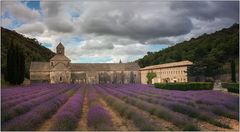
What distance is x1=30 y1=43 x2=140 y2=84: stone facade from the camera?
7306 centimetres

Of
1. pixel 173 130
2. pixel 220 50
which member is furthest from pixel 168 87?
pixel 220 50

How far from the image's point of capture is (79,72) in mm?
79188

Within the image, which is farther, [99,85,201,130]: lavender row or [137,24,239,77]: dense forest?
[137,24,239,77]: dense forest

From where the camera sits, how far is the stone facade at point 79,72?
73.1 metres

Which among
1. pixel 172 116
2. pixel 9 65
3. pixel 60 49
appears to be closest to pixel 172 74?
pixel 60 49

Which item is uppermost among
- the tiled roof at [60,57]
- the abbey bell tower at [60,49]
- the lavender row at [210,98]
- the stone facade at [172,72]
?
the abbey bell tower at [60,49]

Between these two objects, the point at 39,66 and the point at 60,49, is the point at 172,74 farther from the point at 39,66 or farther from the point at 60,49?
the point at 39,66

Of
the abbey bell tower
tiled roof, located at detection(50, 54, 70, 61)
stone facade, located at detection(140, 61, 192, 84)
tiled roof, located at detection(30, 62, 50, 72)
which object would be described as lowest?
stone facade, located at detection(140, 61, 192, 84)

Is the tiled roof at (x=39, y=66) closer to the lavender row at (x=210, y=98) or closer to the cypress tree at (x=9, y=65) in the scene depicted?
the cypress tree at (x=9, y=65)

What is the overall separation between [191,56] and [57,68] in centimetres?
3459

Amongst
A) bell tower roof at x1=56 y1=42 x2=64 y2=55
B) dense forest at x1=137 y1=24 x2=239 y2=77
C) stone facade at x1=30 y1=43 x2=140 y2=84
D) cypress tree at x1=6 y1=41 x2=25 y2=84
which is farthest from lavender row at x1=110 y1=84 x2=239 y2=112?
bell tower roof at x1=56 y1=42 x2=64 y2=55

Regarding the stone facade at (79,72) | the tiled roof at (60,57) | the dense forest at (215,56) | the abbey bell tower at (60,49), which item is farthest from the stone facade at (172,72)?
the abbey bell tower at (60,49)

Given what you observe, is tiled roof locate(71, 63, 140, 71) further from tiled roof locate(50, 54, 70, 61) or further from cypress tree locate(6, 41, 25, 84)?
cypress tree locate(6, 41, 25, 84)

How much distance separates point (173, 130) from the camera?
920cm
